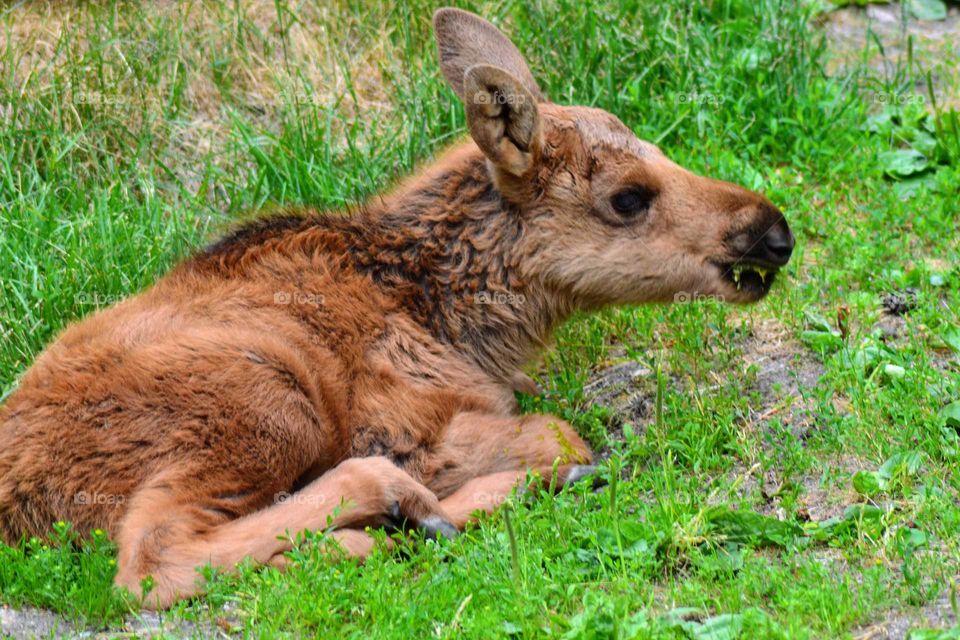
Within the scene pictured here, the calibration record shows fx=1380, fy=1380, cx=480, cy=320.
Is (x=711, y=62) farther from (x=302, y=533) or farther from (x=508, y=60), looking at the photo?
(x=302, y=533)

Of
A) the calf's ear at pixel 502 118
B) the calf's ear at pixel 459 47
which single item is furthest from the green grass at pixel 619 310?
the calf's ear at pixel 502 118

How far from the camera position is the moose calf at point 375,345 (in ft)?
20.4

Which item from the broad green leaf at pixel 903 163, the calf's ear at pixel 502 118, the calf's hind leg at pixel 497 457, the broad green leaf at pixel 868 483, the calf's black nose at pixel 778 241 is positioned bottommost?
the broad green leaf at pixel 903 163

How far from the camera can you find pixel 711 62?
1007 centimetres

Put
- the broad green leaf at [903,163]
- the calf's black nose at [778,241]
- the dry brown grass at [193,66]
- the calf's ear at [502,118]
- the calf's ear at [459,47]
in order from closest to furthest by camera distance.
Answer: the calf's ear at [502,118] < the calf's black nose at [778,241] < the calf's ear at [459,47] < the broad green leaf at [903,163] < the dry brown grass at [193,66]

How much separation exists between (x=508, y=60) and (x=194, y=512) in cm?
338

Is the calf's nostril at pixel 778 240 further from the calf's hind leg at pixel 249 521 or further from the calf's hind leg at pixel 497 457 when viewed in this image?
the calf's hind leg at pixel 249 521

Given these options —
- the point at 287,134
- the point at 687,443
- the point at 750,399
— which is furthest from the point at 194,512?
the point at 287,134

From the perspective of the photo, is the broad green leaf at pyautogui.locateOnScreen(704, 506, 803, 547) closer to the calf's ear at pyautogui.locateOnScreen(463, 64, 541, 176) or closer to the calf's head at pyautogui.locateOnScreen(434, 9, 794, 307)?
the calf's head at pyautogui.locateOnScreen(434, 9, 794, 307)

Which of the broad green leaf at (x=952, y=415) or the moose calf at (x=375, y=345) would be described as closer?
the moose calf at (x=375, y=345)

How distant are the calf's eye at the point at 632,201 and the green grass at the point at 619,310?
3.19ft

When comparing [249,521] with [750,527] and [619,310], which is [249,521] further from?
[619,310]

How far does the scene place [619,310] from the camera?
8.43 meters

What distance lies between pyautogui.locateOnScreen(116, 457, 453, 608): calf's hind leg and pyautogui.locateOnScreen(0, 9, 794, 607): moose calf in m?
0.01
